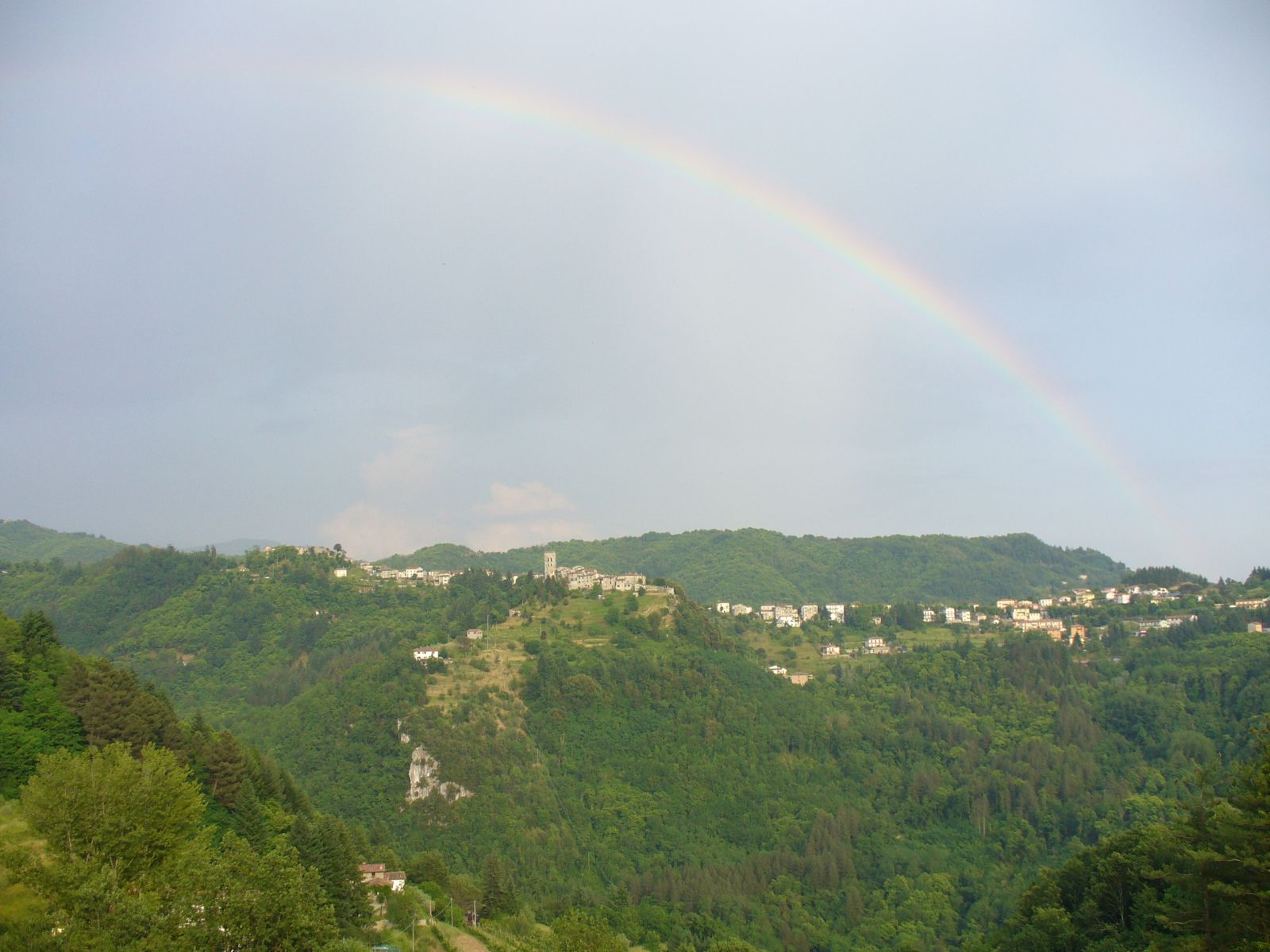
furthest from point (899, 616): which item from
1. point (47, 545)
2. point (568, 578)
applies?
point (47, 545)

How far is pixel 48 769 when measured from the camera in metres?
21.1

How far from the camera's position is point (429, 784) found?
7100cm

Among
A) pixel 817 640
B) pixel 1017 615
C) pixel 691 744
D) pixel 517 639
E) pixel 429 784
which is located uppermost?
pixel 1017 615

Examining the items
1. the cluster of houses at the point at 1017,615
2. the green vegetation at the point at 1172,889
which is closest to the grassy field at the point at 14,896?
the green vegetation at the point at 1172,889

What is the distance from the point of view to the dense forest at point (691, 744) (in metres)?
62.9

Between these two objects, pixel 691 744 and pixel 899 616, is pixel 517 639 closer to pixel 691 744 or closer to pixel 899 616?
pixel 691 744

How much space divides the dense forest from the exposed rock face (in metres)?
0.38

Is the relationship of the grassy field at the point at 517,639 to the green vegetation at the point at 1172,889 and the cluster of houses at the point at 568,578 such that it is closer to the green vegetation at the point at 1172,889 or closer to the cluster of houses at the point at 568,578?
the cluster of houses at the point at 568,578

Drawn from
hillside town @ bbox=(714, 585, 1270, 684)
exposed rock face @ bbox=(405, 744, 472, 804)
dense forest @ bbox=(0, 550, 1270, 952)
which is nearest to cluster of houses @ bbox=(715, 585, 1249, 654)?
hillside town @ bbox=(714, 585, 1270, 684)

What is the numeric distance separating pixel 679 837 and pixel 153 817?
2242 inches

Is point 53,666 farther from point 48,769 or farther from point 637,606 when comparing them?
point 637,606

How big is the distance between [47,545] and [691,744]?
149 metres

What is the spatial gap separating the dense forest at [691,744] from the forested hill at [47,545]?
55.5 m

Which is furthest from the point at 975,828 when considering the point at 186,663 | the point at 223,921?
the point at 186,663
